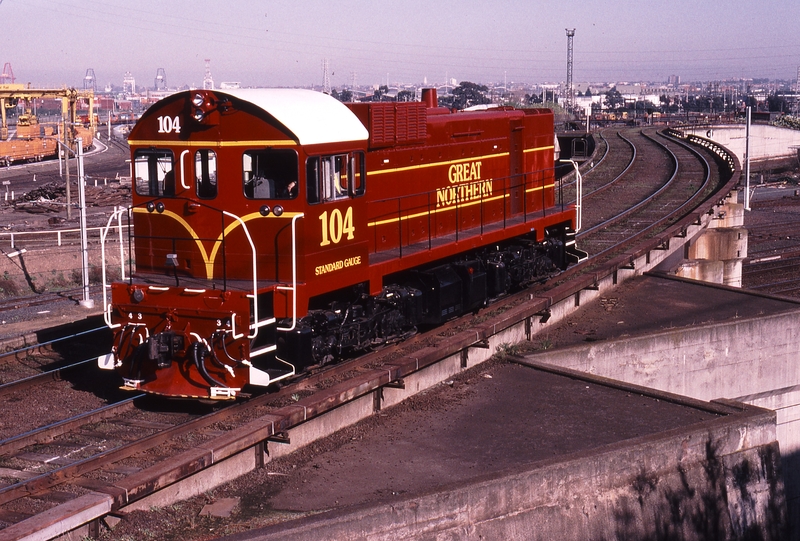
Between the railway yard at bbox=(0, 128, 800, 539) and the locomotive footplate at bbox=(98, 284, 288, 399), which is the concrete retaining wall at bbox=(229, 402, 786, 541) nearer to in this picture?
the railway yard at bbox=(0, 128, 800, 539)

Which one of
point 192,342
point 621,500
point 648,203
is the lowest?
point 621,500

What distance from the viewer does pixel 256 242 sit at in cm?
1001

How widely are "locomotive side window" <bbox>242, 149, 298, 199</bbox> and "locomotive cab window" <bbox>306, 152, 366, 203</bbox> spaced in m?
0.19

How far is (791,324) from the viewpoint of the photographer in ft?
56.4

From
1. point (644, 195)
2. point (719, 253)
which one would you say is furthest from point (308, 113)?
point (644, 195)

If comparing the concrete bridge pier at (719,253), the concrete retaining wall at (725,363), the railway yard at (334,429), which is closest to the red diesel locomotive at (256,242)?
the railway yard at (334,429)

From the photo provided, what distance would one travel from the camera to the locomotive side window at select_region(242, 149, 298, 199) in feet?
31.9

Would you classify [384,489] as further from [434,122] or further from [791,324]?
[791,324]

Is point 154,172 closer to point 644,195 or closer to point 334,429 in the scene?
point 334,429

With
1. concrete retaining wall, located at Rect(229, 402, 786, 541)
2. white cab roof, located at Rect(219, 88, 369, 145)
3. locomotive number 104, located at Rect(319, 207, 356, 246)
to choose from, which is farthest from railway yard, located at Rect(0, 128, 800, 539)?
white cab roof, located at Rect(219, 88, 369, 145)

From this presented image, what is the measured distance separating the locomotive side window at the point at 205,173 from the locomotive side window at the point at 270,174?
396mm

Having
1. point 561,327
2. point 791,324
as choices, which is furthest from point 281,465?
point 791,324

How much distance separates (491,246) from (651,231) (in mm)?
8220

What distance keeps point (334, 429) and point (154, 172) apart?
370cm
